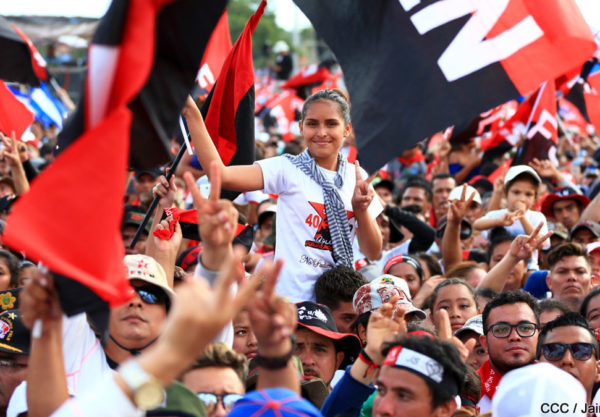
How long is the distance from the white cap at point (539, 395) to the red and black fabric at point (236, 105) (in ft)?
8.44

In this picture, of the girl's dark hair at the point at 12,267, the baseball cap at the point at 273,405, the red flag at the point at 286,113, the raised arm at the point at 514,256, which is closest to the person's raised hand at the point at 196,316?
the baseball cap at the point at 273,405

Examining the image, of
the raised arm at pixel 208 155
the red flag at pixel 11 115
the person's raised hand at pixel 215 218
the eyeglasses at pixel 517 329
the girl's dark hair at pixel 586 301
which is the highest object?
the red flag at pixel 11 115

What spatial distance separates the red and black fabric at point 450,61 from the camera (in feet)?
14.3

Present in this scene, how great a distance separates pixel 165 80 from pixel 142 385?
1232 mm

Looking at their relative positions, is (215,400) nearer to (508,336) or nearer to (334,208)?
(334,208)

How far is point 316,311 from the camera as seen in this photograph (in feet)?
15.6

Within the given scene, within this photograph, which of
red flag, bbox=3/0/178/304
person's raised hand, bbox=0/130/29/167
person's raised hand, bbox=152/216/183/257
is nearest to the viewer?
red flag, bbox=3/0/178/304

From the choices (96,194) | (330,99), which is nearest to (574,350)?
(330,99)

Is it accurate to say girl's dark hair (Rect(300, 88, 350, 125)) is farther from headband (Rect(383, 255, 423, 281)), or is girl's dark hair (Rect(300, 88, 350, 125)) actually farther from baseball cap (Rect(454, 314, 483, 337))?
headband (Rect(383, 255, 423, 281))

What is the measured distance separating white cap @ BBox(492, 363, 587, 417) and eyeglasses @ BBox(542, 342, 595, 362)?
1.60m

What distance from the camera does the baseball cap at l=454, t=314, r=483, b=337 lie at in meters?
5.34

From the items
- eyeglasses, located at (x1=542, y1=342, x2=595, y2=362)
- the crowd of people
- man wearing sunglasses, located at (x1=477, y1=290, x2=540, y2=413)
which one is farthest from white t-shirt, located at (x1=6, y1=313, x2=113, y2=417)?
eyeglasses, located at (x1=542, y1=342, x2=595, y2=362)

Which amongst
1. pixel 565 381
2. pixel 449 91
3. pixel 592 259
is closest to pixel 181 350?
pixel 565 381

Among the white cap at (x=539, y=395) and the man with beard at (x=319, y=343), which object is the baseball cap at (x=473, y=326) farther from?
the white cap at (x=539, y=395)
